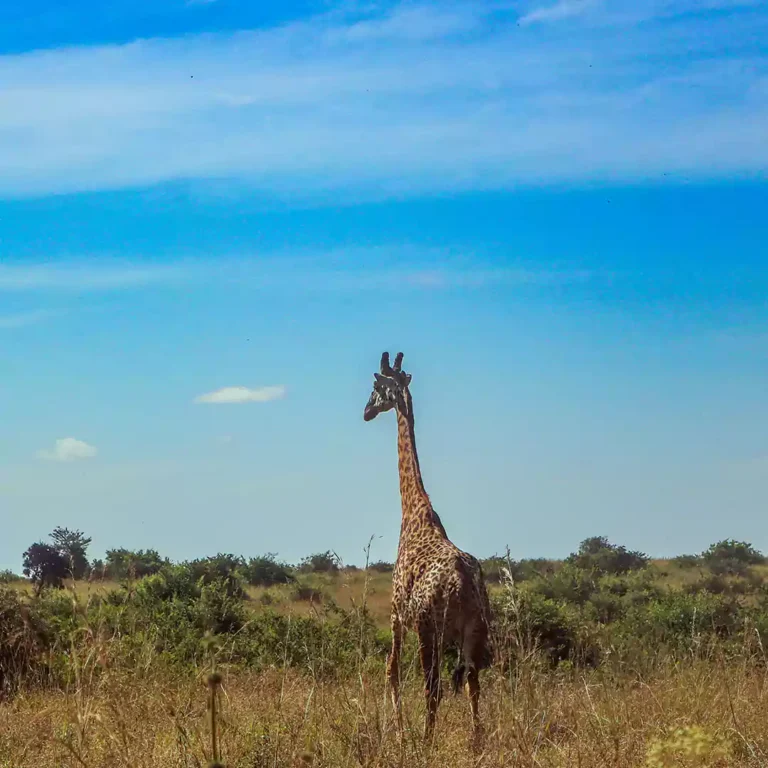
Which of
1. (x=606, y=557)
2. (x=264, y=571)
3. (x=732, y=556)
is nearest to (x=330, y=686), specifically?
(x=264, y=571)

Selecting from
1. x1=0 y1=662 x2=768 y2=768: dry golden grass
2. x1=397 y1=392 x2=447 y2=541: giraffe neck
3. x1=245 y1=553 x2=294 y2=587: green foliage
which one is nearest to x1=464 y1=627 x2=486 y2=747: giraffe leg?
x1=0 y1=662 x2=768 y2=768: dry golden grass

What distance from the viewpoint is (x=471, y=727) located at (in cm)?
690

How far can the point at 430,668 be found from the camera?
8.46 meters

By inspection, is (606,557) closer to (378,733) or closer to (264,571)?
(264,571)

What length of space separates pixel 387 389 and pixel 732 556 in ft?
112

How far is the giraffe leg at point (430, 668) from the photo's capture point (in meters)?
7.70

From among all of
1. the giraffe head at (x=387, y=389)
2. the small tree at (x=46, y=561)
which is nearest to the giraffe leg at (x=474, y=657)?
the giraffe head at (x=387, y=389)

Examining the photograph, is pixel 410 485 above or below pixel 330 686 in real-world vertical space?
above

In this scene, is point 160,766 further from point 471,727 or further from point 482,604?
point 482,604

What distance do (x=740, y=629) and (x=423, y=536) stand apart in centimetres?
819

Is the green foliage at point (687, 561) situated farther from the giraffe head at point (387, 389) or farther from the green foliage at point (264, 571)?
the giraffe head at point (387, 389)

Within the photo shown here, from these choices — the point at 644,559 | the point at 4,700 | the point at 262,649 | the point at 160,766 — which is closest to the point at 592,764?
the point at 160,766

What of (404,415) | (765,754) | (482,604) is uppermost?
(404,415)

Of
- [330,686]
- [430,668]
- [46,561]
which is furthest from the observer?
[46,561]
